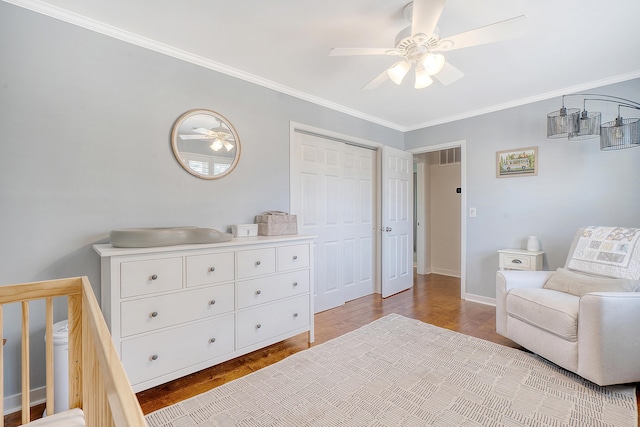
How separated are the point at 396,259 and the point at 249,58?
3.01 metres

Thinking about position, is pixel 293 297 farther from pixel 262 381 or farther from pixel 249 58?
pixel 249 58

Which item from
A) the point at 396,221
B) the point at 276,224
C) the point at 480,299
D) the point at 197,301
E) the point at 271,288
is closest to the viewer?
the point at 197,301

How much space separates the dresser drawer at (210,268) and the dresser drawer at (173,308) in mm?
55

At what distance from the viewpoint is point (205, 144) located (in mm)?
2414

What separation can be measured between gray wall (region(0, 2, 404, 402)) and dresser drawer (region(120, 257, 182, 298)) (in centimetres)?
46

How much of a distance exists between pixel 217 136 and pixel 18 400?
6.97 ft

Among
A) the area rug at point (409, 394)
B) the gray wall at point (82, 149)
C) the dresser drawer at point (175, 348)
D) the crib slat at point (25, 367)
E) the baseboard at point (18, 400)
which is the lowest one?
the area rug at point (409, 394)

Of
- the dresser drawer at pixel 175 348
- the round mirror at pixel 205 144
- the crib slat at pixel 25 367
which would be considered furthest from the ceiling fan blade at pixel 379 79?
the crib slat at pixel 25 367

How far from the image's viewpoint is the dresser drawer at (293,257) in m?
2.40

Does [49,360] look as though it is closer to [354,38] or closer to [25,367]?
[25,367]

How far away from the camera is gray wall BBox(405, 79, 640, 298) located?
278 centimetres

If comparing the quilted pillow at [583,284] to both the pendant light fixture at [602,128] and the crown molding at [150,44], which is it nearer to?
the pendant light fixture at [602,128]

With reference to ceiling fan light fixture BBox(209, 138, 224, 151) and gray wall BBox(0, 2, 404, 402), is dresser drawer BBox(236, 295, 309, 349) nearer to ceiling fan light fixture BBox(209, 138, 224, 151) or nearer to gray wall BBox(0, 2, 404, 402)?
gray wall BBox(0, 2, 404, 402)

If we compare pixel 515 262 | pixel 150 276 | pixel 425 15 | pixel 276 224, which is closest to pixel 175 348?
pixel 150 276
